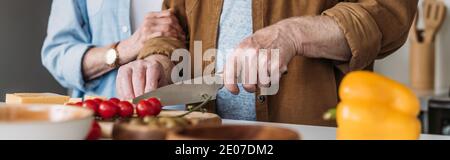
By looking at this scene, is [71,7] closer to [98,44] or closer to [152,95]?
[98,44]

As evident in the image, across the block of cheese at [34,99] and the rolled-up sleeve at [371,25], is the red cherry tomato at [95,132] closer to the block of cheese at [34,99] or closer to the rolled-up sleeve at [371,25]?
the block of cheese at [34,99]

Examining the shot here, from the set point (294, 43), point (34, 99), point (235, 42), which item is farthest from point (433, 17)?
point (34, 99)

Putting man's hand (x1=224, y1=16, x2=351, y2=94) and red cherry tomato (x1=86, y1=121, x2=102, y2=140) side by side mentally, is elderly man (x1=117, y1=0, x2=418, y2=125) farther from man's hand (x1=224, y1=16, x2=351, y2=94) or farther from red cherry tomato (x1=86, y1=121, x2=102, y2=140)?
red cherry tomato (x1=86, y1=121, x2=102, y2=140)

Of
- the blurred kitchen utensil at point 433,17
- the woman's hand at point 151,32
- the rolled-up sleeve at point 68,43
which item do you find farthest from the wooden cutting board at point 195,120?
the blurred kitchen utensil at point 433,17

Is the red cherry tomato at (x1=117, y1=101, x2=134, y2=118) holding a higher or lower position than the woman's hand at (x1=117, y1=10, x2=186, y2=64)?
lower

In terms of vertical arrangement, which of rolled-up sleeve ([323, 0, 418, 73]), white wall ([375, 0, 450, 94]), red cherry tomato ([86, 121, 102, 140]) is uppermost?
rolled-up sleeve ([323, 0, 418, 73])

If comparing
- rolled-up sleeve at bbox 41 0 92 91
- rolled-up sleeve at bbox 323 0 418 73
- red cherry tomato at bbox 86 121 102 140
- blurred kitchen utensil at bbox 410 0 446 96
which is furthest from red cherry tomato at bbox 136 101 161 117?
→ blurred kitchen utensil at bbox 410 0 446 96

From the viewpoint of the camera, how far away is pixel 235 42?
1.64 meters

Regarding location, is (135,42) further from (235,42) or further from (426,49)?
(426,49)

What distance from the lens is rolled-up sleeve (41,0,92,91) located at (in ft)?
7.13

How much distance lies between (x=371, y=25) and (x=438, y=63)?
1.95 m

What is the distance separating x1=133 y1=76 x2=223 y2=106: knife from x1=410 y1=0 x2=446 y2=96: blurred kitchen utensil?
199 centimetres
